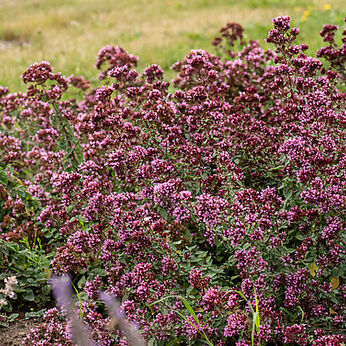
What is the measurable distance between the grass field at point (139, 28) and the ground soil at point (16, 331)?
4786 mm

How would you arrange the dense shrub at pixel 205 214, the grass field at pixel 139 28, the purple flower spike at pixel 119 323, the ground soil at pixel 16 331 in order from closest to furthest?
the purple flower spike at pixel 119 323 → the dense shrub at pixel 205 214 → the ground soil at pixel 16 331 → the grass field at pixel 139 28

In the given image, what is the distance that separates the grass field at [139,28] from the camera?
9.22 metres

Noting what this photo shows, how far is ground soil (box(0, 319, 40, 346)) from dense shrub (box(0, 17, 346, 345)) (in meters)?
0.18

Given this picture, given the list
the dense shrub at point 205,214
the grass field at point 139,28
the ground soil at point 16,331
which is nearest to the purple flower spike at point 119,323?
the dense shrub at point 205,214

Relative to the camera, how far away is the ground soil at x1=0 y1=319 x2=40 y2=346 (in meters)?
3.29

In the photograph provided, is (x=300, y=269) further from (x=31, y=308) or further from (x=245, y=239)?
Answer: (x=31, y=308)

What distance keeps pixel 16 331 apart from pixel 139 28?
10.6 metres

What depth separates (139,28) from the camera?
12.5m

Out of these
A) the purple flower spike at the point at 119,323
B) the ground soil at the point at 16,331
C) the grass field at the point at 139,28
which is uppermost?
the grass field at the point at 139,28

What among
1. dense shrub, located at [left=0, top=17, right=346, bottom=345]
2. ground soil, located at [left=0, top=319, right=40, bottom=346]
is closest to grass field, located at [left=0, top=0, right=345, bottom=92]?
dense shrub, located at [left=0, top=17, right=346, bottom=345]

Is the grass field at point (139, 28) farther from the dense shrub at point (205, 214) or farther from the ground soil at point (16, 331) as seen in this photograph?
the ground soil at point (16, 331)

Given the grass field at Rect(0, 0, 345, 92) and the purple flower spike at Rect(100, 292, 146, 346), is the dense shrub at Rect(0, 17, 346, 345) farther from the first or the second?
the grass field at Rect(0, 0, 345, 92)

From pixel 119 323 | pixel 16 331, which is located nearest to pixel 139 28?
pixel 16 331

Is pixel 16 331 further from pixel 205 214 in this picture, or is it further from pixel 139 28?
pixel 139 28
